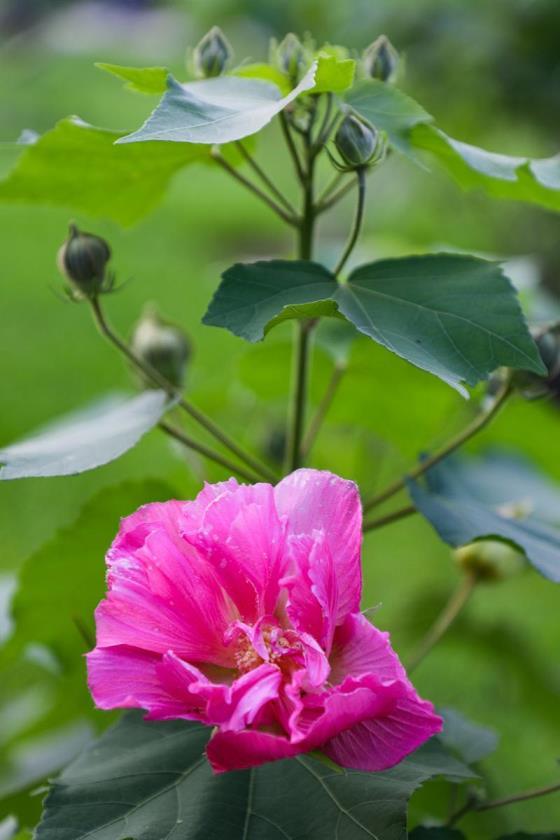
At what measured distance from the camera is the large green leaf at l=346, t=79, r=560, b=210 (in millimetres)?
780

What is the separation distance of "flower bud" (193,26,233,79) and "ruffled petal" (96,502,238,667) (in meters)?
0.43

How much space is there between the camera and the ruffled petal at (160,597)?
1.96ft

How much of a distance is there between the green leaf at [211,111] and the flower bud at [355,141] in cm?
5

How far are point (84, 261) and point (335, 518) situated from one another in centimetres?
37

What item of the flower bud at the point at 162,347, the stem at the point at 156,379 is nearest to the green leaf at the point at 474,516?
the stem at the point at 156,379

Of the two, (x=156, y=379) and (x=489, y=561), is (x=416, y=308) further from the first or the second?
(x=489, y=561)

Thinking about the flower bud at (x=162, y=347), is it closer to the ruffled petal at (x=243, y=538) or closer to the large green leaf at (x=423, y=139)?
the large green leaf at (x=423, y=139)

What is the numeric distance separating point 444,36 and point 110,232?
2.89 metres

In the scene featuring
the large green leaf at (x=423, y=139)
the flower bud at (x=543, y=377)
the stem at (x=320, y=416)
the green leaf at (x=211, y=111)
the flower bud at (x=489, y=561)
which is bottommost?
the flower bud at (x=489, y=561)

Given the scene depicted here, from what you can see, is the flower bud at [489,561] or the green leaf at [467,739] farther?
the flower bud at [489,561]

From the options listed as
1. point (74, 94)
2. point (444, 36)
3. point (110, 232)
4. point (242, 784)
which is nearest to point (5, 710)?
point (242, 784)

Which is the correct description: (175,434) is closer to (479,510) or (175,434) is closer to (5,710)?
(479,510)

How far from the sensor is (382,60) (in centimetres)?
87

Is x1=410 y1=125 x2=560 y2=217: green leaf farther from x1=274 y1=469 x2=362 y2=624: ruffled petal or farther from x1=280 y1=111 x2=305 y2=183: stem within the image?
x1=274 y1=469 x2=362 y2=624: ruffled petal
